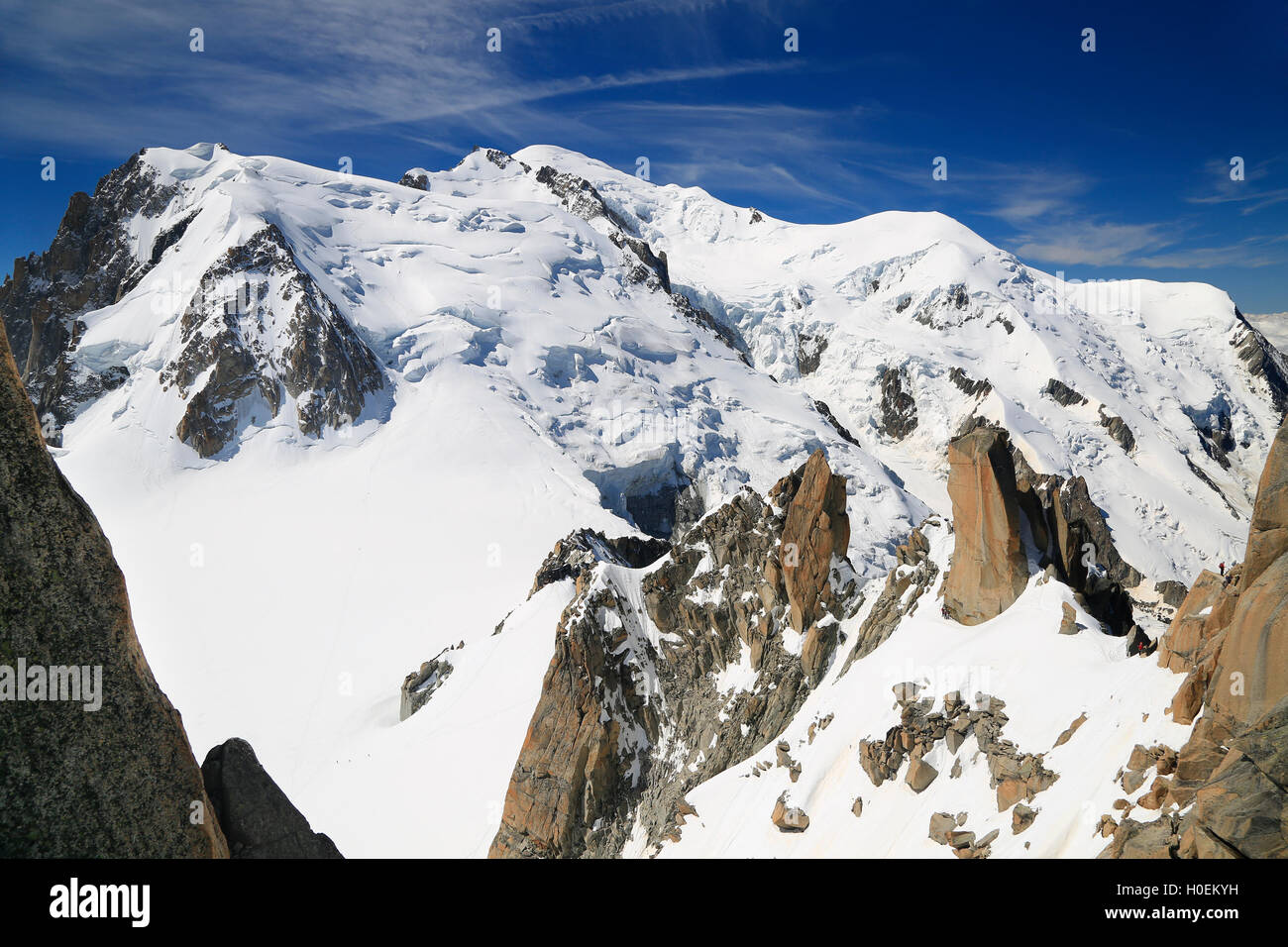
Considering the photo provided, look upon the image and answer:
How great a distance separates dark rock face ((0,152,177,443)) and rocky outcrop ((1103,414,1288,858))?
12617 centimetres

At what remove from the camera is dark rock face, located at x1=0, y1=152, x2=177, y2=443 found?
119938mm

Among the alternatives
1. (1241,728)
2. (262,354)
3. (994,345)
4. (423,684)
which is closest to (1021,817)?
(1241,728)

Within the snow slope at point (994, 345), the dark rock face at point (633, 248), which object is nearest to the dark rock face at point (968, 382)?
the snow slope at point (994, 345)

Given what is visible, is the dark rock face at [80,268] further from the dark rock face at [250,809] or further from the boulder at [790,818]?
the dark rock face at [250,809]

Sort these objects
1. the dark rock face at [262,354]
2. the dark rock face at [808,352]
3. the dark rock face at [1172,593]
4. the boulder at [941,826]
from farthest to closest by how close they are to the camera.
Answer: the dark rock face at [808,352]
the dark rock face at [262,354]
the dark rock face at [1172,593]
the boulder at [941,826]

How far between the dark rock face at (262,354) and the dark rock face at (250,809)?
83497 millimetres

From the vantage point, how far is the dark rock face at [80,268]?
393 ft

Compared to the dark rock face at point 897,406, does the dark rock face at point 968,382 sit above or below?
above

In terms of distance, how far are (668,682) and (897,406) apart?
396 feet

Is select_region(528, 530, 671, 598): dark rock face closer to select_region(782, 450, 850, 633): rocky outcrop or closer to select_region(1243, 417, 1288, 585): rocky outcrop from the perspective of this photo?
select_region(782, 450, 850, 633): rocky outcrop

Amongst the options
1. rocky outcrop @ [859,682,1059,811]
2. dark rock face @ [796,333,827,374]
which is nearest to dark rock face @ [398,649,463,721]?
rocky outcrop @ [859,682,1059,811]

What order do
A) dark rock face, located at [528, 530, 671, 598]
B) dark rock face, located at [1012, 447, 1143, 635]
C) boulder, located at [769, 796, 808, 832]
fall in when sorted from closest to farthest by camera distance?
1. boulder, located at [769, 796, 808, 832]
2. dark rock face, located at [1012, 447, 1143, 635]
3. dark rock face, located at [528, 530, 671, 598]

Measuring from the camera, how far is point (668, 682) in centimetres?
3356

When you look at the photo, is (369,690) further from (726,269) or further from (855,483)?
(726,269)
